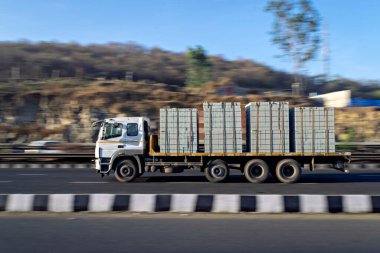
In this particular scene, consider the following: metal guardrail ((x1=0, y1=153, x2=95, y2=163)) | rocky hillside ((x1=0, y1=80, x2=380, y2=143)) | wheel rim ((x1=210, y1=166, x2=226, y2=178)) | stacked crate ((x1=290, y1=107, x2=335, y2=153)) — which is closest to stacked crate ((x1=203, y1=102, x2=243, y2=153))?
wheel rim ((x1=210, y1=166, x2=226, y2=178))

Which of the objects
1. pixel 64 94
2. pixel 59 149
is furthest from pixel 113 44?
pixel 59 149

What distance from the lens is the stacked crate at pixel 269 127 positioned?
14.7 metres

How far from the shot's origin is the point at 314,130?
48.0 ft

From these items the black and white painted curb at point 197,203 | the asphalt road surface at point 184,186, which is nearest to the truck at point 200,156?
the asphalt road surface at point 184,186

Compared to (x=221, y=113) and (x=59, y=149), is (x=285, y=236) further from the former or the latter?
(x=59, y=149)

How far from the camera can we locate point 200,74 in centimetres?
5791

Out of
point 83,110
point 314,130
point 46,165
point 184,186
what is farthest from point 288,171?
point 83,110

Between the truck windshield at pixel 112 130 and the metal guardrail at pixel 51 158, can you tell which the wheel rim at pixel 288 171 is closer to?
the truck windshield at pixel 112 130

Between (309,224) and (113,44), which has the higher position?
(113,44)

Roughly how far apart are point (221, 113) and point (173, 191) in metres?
3.79

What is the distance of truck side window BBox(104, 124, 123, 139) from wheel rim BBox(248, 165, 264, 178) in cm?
502

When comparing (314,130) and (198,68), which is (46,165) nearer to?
(314,130)

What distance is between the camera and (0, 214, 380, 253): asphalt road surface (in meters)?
6.23

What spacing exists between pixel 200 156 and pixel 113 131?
338cm
